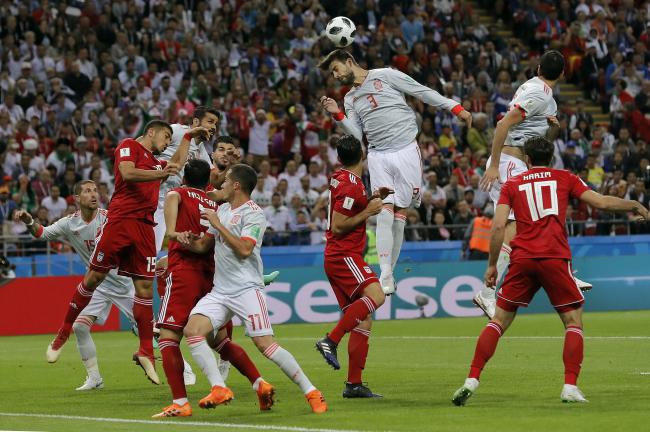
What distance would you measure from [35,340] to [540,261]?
12.4 metres

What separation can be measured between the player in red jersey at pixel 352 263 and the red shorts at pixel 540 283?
55.7 inches

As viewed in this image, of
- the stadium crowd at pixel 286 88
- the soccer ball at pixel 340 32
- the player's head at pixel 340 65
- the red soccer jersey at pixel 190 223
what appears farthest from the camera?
the stadium crowd at pixel 286 88

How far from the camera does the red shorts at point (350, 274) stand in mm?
11906

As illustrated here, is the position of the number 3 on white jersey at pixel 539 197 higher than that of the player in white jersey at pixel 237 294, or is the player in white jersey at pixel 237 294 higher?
the number 3 on white jersey at pixel 539 197

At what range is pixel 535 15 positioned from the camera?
118 feet

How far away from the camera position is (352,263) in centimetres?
1191

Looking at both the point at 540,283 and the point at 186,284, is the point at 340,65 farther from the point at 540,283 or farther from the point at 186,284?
the point at 540,283

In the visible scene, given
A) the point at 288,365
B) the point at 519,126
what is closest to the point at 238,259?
the point at 288,365

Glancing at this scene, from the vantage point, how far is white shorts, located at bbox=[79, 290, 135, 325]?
14196mm

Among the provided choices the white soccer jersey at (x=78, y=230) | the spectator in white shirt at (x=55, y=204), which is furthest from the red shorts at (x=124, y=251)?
the spectator in white shirt at (x=55, y=204)

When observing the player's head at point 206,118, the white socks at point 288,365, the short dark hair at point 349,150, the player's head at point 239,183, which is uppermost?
the player's head at point 206,118

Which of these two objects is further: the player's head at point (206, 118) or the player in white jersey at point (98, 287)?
the player's head at point (206, 118)

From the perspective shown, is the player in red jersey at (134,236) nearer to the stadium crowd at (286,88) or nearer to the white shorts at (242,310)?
the white shorts at (242,310)

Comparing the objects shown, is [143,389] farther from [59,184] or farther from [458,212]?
[458,212]
